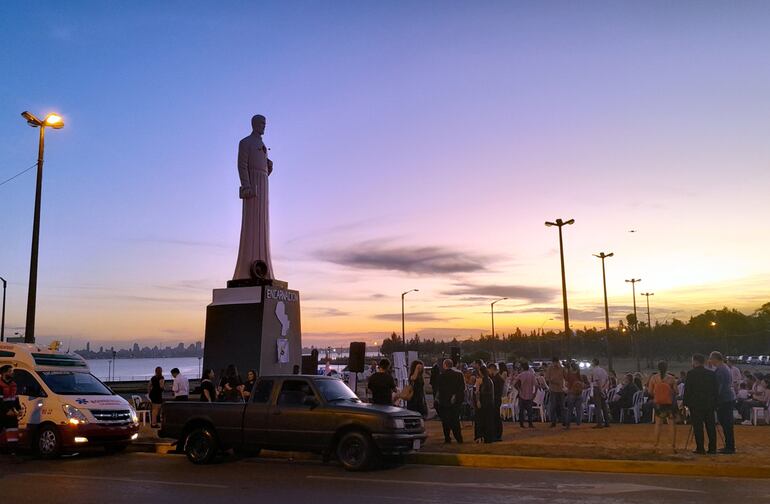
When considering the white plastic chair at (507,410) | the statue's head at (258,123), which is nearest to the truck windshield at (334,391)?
the white plastic chair at (507,410)

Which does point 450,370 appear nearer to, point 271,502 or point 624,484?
point 624,484

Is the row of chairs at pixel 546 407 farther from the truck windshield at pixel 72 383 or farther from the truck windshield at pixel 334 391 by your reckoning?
the truck windshield at pixel 72 383

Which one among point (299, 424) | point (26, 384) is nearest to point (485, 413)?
point (299, 424)

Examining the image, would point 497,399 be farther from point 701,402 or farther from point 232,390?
point 232,390

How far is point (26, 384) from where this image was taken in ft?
47.1

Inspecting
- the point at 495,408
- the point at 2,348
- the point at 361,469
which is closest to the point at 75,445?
the point at 2,348

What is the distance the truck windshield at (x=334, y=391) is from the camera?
39.9ft

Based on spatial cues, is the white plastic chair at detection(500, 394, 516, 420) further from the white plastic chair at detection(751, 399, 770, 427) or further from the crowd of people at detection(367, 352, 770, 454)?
the white plastic chair at detection(751, 399, 770, 427)

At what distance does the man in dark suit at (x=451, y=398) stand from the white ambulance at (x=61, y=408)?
21.6 ft

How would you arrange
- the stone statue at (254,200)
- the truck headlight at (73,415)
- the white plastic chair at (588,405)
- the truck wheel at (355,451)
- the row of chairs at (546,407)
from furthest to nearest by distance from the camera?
the stone statue at (254,200) < the white plastic chair at (588,405) < the row of chairs at (546,407) < the truck headlight at (73,415) < the truck wheel at (355,451)

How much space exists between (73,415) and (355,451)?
19.7 ft

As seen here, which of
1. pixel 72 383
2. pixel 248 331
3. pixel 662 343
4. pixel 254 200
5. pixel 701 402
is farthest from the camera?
pixel 662 343

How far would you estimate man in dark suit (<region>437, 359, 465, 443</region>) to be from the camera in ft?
46.6

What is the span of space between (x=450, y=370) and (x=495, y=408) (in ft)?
4.95
